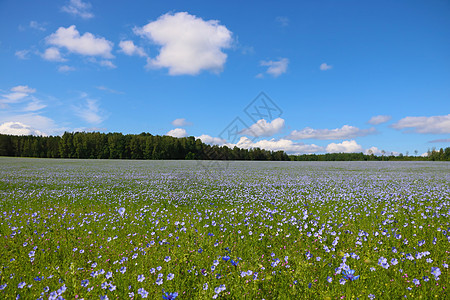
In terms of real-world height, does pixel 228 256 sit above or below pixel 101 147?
below

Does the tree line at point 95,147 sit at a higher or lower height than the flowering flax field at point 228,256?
higher

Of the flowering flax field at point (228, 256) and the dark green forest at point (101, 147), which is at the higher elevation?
the dark green forest at point (101, 147)

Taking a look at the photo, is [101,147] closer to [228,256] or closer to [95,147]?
[95,147]

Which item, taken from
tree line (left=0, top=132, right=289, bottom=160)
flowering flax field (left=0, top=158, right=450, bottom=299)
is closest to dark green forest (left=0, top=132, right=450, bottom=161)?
tree line (left=0, top=132, right=289, bottom=160)

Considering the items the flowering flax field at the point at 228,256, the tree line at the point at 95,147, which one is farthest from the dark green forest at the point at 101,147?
the flowering flax field at the point at 228,256

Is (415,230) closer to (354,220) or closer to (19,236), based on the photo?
(354,220)

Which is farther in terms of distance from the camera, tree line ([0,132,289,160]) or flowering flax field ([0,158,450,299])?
tree line ([0,132,289,160])

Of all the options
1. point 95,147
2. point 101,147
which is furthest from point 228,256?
point 95,147

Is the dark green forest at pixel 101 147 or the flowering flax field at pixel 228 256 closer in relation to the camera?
the flowering flax field at pixel 228 256

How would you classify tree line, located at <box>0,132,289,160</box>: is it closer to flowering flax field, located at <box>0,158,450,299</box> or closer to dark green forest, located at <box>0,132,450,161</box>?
dark green forest, located at <box>0,132,450,161</box>

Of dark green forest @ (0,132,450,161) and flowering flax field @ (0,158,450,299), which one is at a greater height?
dark green forest @ (0,132,450,161)

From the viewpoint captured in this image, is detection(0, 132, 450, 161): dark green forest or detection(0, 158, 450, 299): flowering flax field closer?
detection(0, 158, 450, 299): flowering flax field

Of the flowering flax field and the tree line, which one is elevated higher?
the tree line

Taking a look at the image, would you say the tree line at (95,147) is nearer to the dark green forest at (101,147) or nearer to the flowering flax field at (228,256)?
the dark green forest at (101,147)
